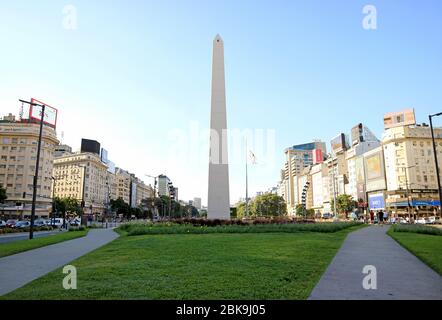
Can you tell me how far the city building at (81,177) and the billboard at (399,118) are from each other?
95.9m

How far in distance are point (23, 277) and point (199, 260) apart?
4287mm

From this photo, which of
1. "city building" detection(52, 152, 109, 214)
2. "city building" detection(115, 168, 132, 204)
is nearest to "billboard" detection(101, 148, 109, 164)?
"city building" detection(52, 152, 109, 214)

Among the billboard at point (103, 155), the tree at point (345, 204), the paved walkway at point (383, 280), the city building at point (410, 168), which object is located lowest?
the paved walkway at point (383, 280)

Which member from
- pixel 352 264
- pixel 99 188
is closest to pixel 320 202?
pixel 99 188

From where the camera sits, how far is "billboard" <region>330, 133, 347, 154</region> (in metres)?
137

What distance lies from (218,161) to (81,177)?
11023 cm

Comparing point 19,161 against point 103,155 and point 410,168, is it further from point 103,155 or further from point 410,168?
point 410,168

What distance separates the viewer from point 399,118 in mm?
98938

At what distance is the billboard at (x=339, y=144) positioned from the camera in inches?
5389

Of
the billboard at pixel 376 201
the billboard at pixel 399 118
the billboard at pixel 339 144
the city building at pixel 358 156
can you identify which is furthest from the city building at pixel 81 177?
the billboard at pixel 399 118

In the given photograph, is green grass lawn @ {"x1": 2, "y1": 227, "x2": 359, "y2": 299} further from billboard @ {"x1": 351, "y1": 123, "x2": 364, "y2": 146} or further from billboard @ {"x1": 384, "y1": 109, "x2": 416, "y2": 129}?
billboard @ {"x1": 351, "y1": 123, "x2": 364, "y2": 146}

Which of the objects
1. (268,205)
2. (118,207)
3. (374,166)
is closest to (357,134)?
(374,166)

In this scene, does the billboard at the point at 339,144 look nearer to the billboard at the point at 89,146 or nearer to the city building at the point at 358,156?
the city building at the point at 358,156
